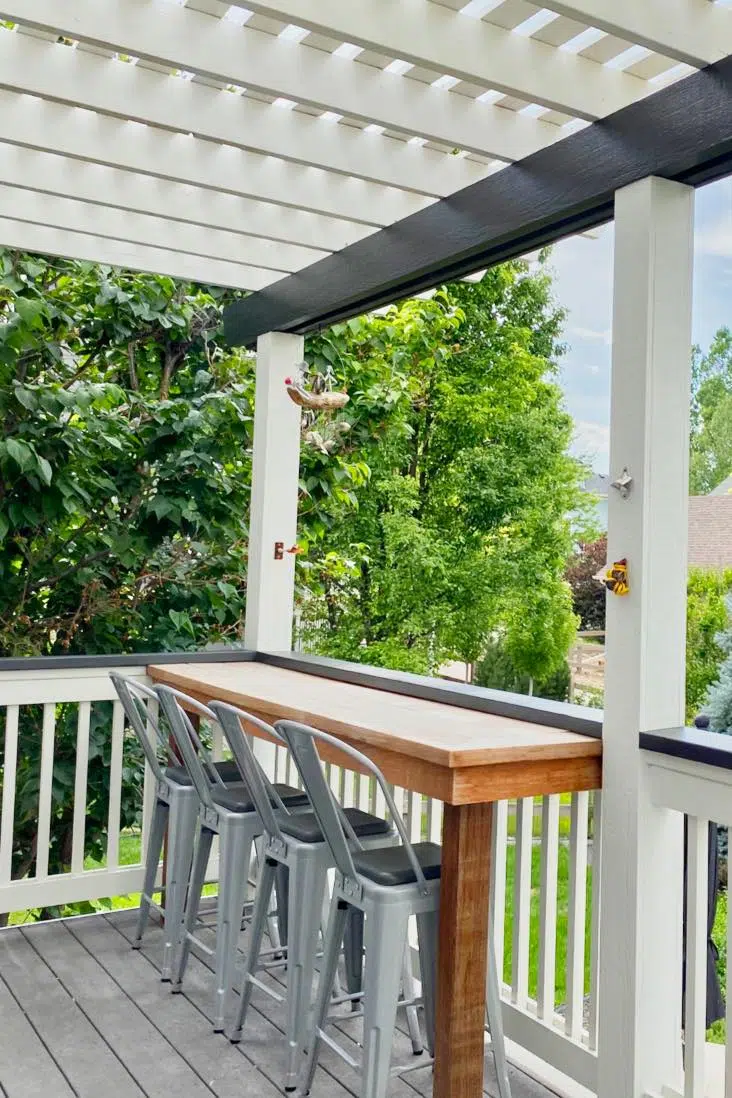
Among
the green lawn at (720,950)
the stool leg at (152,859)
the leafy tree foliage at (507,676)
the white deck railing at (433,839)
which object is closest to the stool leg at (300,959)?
the white deck railing at (433,839)

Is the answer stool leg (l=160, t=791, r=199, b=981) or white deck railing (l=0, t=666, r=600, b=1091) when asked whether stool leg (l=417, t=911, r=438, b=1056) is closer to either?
white deck railing (l=0, t=666, r=600, b=1091)

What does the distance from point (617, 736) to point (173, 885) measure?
1.56 meters

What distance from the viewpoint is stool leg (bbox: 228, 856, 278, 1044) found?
2.71 metres

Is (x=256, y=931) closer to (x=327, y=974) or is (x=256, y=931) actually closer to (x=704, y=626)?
(x=327, y=974)

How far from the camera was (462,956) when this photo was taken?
224cm

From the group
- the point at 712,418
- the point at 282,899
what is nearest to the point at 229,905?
the point at 282,899

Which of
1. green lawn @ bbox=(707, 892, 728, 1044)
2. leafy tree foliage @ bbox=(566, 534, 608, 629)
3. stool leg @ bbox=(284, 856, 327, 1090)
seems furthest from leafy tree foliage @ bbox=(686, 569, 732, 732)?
stool leg @ bbox=(284, 856, 327, 1090)

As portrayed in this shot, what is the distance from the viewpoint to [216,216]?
3441 mm

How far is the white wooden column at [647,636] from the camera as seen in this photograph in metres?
2.31

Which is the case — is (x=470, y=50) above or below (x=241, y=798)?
above

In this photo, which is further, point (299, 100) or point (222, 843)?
point (222, 843)

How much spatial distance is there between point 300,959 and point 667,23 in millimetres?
2315

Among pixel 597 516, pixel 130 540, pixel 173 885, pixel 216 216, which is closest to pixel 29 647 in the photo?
pixel 130 540

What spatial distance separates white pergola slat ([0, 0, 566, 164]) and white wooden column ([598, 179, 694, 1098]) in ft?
1.63
